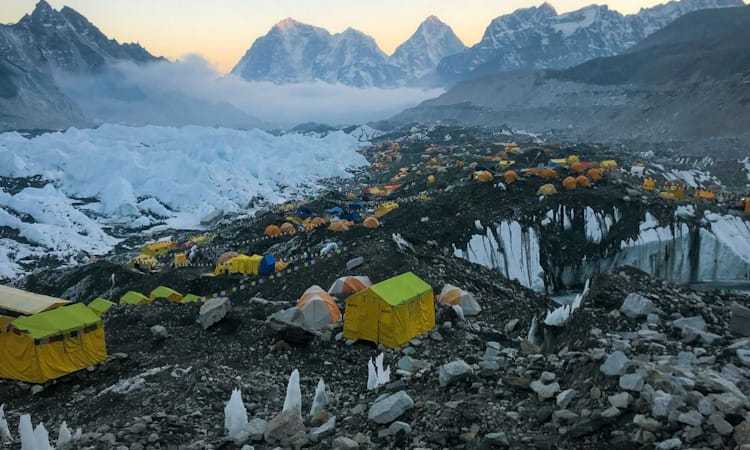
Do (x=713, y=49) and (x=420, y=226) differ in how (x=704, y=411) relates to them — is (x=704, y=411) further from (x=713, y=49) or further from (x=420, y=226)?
(x=713, y=49)

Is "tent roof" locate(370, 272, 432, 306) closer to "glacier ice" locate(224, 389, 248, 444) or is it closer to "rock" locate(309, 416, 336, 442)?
"glacier ice" locate(224, 389, 248, 444)

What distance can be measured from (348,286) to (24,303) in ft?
28.7

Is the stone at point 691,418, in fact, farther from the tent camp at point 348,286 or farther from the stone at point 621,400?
the tent camp at point 348,286

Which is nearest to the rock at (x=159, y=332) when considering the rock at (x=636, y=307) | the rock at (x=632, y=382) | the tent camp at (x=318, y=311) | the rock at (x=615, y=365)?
the tent camp at (x=318, y=311)

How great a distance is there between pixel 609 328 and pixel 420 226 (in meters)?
22.3

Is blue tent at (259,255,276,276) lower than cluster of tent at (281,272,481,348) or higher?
lower

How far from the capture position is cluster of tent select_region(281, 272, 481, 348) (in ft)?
44.3

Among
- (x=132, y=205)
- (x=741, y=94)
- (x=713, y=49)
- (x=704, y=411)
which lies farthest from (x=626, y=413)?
(x=713, y=49)

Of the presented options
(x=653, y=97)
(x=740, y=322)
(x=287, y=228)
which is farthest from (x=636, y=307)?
(x=653, y=97)

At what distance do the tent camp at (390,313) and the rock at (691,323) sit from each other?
6.21 m

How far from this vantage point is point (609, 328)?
29.7 ft

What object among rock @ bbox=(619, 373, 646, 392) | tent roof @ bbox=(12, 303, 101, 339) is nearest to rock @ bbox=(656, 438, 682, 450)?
rock @ bbox=(619, 373, 646, 392)

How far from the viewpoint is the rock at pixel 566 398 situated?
6535 millimetres

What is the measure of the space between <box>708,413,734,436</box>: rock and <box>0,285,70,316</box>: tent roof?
1443 centimetres
